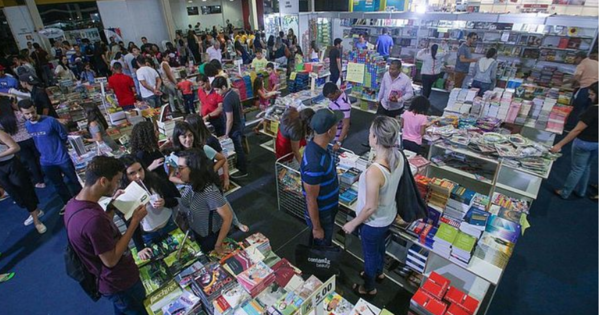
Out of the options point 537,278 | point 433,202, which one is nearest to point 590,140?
point 537,278

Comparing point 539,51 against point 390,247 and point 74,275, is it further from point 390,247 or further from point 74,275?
point 74,275

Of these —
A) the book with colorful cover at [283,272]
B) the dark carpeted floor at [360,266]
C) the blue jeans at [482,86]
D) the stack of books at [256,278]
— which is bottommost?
the dark carpeted floor at [360,266]

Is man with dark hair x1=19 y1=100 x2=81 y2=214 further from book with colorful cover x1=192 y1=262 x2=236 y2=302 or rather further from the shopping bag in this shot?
the shopping bag

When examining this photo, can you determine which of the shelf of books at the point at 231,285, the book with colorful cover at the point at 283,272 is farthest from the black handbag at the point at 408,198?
the book with colorful cover at the point at 283,272

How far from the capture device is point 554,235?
3.93 meters

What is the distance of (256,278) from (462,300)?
1.57 meters

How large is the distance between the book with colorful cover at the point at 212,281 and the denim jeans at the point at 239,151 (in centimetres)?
286

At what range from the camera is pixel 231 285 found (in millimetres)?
2303

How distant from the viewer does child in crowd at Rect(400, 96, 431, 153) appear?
4.28 meters

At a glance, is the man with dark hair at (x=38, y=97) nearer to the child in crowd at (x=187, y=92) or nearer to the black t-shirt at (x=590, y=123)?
the child in crowd at (x=187, y=92)

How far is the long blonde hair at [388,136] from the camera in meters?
2.20

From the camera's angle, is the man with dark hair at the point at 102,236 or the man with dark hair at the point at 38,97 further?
the man with dark hair at the point at 38,97

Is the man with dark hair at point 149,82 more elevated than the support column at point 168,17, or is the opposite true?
the support column at point 168,17

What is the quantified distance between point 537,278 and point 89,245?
425 centimetres
